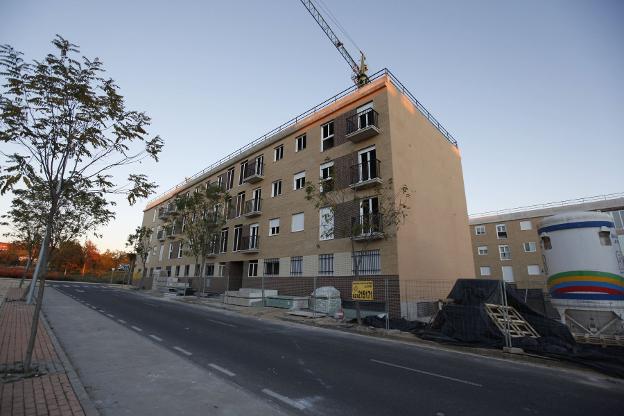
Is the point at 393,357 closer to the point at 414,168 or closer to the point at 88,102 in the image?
the point at 88,102

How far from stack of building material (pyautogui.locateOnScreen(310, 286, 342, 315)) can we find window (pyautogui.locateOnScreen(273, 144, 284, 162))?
1348 centimetres

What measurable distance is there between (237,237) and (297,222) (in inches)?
337

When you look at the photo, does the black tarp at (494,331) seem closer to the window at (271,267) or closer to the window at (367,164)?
the window at (367,164)

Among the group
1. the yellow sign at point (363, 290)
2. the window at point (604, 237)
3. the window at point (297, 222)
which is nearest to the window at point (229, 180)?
the window at point (297, 222)

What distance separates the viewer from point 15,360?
6.32m

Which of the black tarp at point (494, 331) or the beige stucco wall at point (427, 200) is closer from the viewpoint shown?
the black tarp at point (494, 331)

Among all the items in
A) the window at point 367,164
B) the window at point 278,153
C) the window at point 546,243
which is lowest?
the window at point 546,243

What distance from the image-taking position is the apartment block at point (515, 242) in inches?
1401

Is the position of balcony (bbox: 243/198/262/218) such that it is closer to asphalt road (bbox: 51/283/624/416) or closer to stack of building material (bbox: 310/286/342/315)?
stack of building material (bbox: 310/286/342/315)

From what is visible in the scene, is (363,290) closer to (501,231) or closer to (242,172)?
(242,172)

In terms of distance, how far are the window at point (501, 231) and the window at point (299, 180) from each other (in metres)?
31.0

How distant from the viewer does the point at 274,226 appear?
85.8 feet

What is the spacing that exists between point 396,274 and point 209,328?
10118 mm

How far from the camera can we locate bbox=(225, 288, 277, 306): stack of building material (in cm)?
2239
